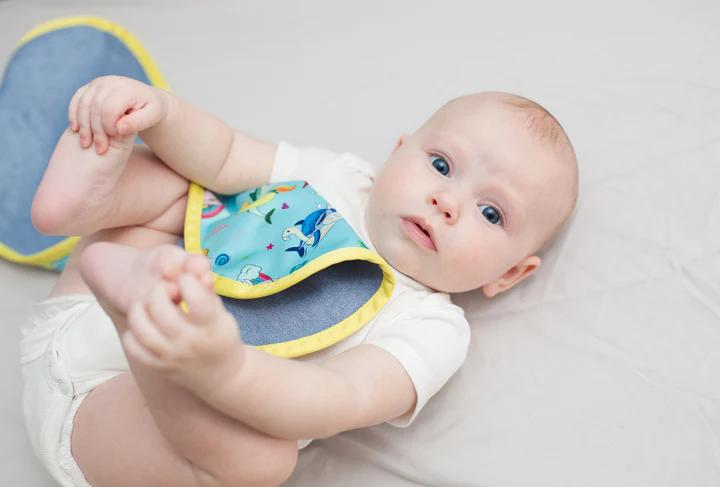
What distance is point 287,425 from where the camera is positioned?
2.82ft

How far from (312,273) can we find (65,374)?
14.2 inches

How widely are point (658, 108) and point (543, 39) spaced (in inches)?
11.9

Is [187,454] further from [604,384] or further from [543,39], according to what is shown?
[543,39]

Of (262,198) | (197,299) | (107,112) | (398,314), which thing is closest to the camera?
(197,299)

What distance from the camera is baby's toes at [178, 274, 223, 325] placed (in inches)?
27.2

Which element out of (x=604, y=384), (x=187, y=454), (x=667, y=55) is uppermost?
(x=667, y=55)

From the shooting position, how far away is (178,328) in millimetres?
700

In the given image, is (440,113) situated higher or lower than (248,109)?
higher

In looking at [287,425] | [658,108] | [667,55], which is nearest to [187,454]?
[287,425]

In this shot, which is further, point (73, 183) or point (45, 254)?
point (45, 254)

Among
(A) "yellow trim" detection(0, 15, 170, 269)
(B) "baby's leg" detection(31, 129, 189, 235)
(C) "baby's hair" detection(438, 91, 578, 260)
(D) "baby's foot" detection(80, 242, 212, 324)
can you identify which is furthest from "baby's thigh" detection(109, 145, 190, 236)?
(C) "baby's hair" detection(438, 91, 578, 260)

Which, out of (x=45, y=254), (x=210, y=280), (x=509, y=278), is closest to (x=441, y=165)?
(x=509, y=278)

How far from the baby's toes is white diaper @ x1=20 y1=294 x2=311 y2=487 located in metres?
0.41

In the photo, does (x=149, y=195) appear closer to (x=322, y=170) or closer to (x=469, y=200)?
(x=322, y=170)
